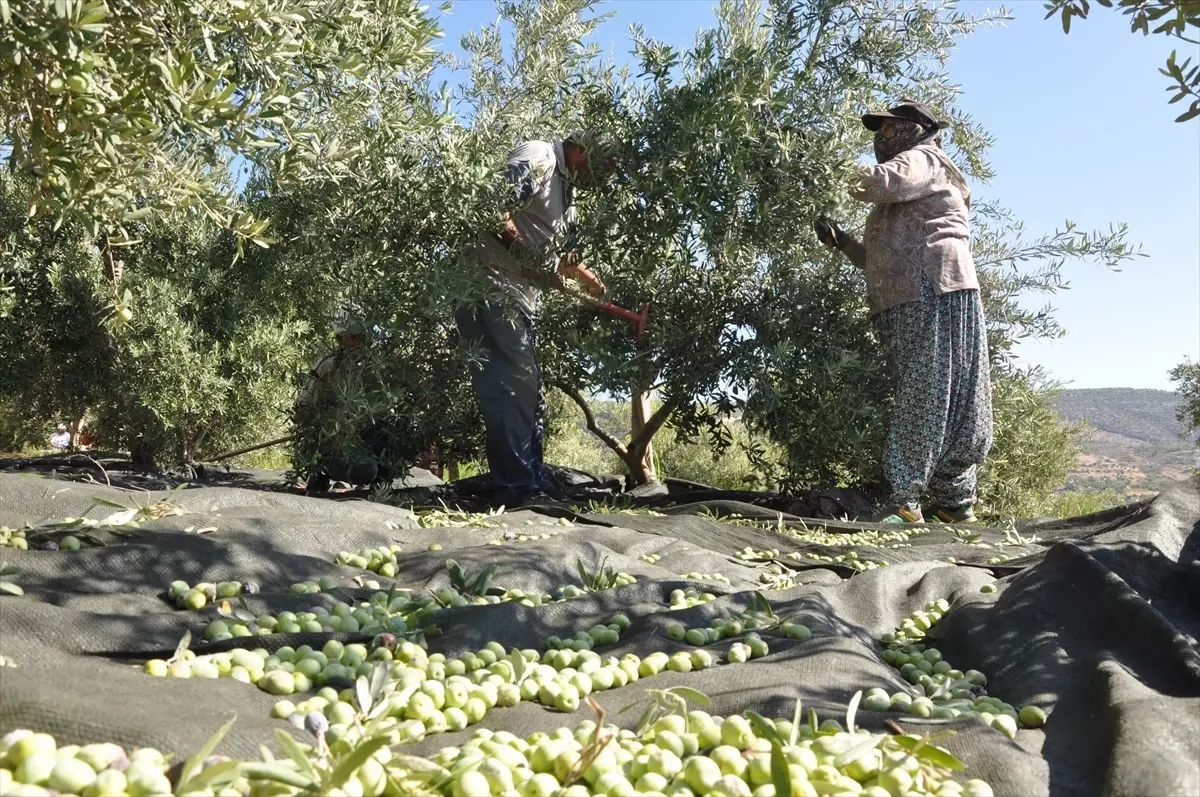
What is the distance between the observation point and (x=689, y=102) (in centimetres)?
601

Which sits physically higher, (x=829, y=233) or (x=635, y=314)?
(x=829, y=233)

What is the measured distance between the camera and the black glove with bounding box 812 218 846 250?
21.8ft

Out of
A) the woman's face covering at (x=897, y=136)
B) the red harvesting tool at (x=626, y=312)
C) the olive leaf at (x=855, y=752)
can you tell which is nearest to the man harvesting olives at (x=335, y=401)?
the red harvesting tool at (x=626, y=312)

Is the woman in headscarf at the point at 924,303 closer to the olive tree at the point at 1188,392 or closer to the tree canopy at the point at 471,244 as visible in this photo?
the tree canopy at the point at 471,244

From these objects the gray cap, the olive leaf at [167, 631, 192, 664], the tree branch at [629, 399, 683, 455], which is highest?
the gray cap

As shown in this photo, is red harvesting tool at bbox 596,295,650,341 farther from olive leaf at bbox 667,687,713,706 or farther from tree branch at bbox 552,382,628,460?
olive leaf at bbox 667,687,713,706

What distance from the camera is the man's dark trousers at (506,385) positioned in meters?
6.53

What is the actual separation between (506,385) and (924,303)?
114 inches

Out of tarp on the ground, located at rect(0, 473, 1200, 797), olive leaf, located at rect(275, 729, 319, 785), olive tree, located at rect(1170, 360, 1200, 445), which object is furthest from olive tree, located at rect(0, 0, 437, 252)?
olive tree, located at rect(1170, 360, 1200, 445)

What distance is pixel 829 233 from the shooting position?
21.9 ft

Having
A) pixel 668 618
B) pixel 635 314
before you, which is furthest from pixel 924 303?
pixel 668 618

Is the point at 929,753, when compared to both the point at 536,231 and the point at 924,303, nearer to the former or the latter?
the point at 924,303

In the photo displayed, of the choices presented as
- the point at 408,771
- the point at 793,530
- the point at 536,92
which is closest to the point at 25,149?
the point at 408,771

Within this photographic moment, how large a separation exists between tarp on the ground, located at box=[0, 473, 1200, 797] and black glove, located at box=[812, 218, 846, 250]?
2.67 m
